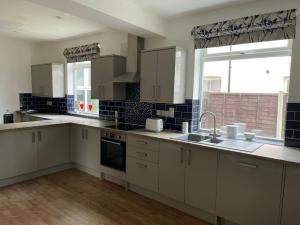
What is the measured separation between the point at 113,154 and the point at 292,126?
2354 mm

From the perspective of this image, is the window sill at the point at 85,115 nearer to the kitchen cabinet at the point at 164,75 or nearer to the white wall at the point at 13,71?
the white wall at the point at 13,71

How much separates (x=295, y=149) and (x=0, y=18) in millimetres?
4433

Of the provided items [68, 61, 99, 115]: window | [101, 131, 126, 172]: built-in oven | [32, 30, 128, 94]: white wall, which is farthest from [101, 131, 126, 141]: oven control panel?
[32, 30, 128, 94]: white wall

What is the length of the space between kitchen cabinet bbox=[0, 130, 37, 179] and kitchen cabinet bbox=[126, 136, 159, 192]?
157 centimetres

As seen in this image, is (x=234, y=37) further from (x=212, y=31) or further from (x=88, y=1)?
(x=88, y=1)

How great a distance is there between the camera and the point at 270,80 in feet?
9.05

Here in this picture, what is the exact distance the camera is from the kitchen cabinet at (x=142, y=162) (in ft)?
9.57

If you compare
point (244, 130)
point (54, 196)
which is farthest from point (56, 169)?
point (244, 130)

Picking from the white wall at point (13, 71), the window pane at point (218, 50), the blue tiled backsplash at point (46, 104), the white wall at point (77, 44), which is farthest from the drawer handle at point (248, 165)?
the white wall at point (13, 71)

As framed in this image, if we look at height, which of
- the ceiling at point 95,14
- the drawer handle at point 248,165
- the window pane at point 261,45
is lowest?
the drawer handle at point 248,165

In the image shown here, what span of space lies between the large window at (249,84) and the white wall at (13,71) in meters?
4.15

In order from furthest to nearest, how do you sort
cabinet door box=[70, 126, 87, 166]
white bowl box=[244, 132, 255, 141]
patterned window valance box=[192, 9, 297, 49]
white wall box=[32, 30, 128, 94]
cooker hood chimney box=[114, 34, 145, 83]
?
white wall box=[32, 30, 128, 94] < cabinet door box=[70, 126, 87, 166] < cooker hood chimney box=[114, 34, 145, 83] < white bowl box=[244, 132, 255, 141] < patterned window valance box=[192, 9, 297, 49]

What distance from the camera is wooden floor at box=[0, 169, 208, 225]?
2.52 m

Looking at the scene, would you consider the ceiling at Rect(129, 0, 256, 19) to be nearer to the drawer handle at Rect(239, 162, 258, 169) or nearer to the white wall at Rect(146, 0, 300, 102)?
the white wall at Rect(146, 0, 300, 102)
